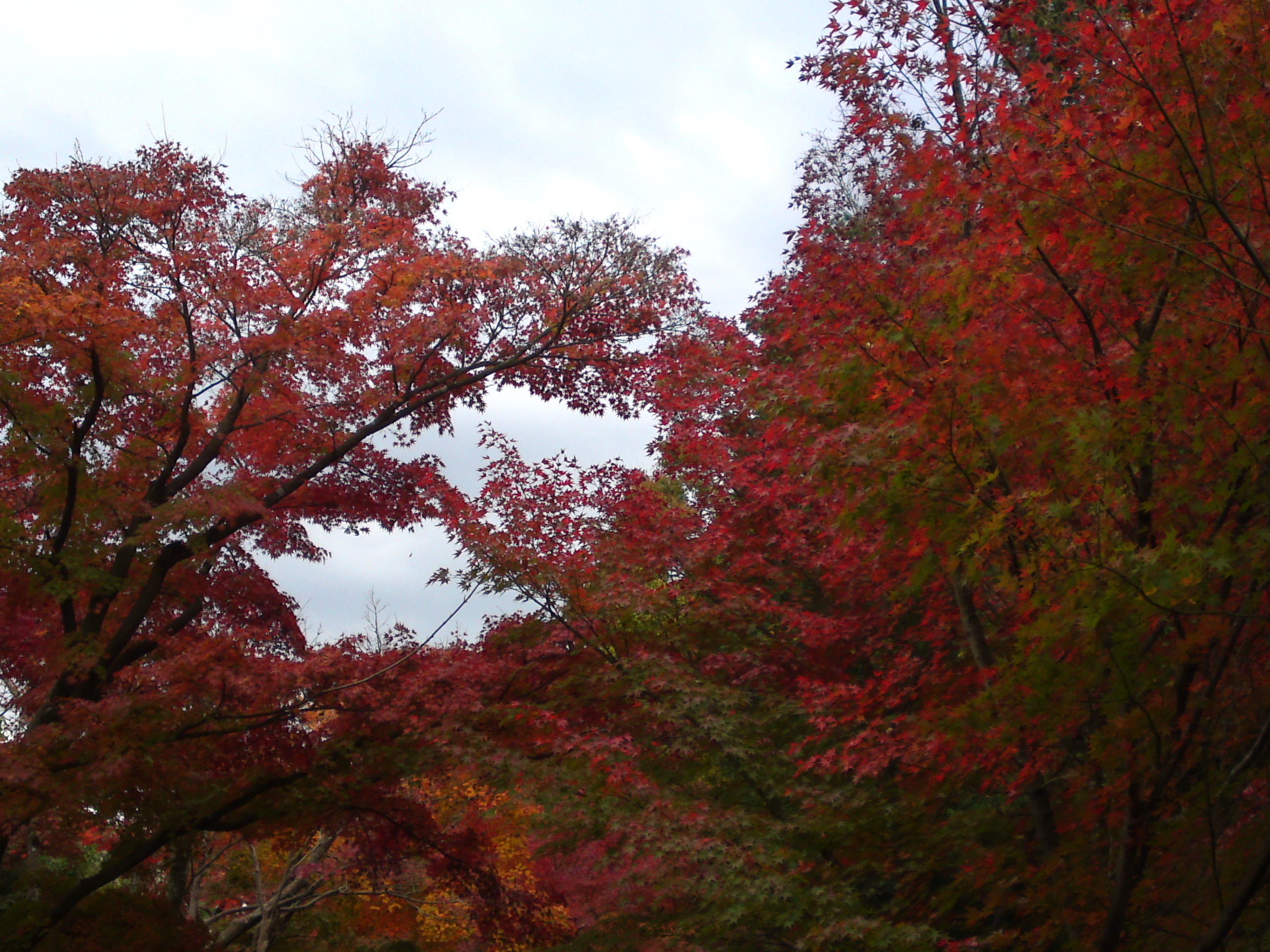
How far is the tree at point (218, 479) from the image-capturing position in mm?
8398

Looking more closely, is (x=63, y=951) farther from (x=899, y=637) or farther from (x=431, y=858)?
(x=899, y=637)

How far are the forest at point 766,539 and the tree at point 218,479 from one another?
5 centimetres

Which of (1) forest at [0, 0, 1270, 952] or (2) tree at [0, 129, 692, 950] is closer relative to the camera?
(1) forest at [0, 0, 1270, 952]

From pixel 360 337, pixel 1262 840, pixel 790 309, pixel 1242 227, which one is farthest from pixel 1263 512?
pixel 360 337

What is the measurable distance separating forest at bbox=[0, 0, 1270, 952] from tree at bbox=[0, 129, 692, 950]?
0.05 metres

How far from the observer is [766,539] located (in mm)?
11781

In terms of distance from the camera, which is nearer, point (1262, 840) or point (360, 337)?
point (1262, 840)

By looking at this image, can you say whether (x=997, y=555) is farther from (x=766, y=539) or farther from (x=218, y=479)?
(x=218, y=479)

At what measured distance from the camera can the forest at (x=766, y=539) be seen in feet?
17.6

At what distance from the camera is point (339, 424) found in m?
10.9

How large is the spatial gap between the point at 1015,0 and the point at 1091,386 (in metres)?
2.58

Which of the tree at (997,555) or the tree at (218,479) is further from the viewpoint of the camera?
the tree at (218,479)

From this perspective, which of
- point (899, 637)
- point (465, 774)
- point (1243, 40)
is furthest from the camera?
point (899, 637)

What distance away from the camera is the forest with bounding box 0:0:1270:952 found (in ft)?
17.6
